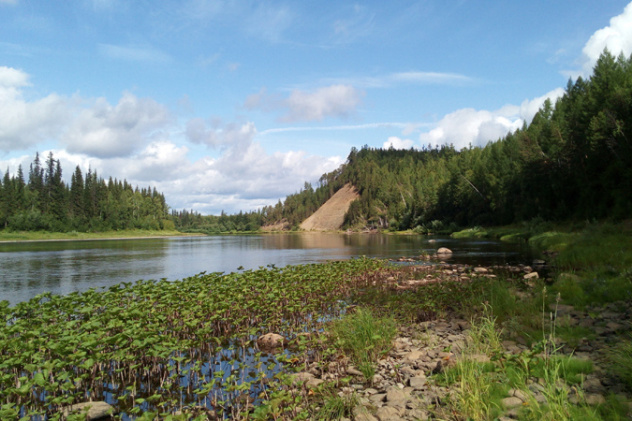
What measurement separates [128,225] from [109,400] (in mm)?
154042

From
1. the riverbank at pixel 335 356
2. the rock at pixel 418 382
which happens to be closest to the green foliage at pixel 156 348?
the riverbank at pixel 335 356

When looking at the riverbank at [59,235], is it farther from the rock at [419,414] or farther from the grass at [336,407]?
the rock at [419,414]

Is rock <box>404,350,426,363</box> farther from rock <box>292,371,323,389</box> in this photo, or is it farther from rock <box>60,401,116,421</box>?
rock <box>60,401,116,421</box>

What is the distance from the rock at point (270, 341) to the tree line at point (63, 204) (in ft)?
433

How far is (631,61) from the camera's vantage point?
47719 mm

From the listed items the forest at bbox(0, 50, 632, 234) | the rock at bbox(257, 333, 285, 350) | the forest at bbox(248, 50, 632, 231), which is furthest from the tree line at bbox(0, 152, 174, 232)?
the rock at bbox(257, 333, 285, 350)

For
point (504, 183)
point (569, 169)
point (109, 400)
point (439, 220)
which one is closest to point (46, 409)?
point (109, 400)

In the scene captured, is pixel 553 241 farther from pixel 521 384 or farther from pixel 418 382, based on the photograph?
pixel 521 384

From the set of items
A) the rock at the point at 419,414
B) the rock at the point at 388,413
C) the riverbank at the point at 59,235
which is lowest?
the rock at the point at 388,413

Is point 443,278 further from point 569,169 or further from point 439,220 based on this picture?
point 439,220

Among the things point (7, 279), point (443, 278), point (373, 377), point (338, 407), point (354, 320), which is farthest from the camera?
point (7, 279)

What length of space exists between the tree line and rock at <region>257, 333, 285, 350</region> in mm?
131911

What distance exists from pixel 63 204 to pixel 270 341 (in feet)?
475

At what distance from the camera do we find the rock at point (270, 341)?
38.8ft
